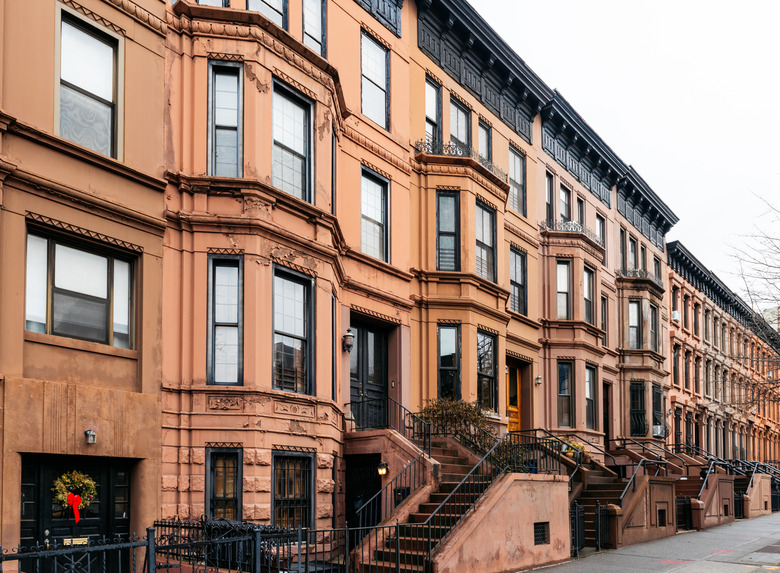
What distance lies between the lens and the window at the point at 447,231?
2314 centimetres

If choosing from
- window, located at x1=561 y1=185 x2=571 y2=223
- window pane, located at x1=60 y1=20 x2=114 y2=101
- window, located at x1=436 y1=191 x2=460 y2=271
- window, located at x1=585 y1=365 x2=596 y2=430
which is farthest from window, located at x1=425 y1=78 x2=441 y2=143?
window, located at x1=585 y1=365 x2=596 y2=430

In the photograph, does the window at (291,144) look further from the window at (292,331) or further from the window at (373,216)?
the window at (373,216)

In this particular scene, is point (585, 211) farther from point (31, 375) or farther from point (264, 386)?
point (31, 375)

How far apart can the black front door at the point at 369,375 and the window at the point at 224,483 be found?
16.0 feet

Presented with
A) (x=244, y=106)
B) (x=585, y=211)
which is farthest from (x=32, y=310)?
(x=585, y=211)

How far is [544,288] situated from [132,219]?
1831cm

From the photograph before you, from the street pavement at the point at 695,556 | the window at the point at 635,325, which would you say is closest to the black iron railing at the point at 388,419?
the street pavement at the point at 695,556

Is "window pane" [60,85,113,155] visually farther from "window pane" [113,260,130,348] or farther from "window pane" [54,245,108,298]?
"window pane" [113,260,130,348]

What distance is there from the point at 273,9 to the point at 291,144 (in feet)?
8.78

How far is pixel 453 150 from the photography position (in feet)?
78.5

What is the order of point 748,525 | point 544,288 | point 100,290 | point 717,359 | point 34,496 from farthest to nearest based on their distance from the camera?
point 717,359 < point 544,288 < point 748,525 < point 100,290 < point 34,496

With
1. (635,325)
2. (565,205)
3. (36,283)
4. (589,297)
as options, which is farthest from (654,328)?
(36,283)

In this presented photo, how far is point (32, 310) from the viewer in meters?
12.8

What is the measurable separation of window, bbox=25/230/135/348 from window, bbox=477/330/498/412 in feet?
37.3
